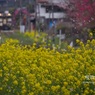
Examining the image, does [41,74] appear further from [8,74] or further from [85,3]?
[85,3]

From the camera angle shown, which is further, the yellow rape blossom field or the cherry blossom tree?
the cherry blossom tree

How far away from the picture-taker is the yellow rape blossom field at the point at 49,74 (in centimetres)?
545

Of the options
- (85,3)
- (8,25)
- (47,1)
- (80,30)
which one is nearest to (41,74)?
(85,3)

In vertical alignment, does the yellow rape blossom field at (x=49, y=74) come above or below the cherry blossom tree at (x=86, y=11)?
above

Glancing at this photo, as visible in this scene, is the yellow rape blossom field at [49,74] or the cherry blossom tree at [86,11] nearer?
the yellow rape blossom field at [49,74]

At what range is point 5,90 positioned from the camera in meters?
5.76

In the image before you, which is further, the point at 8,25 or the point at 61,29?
the point at 8,25

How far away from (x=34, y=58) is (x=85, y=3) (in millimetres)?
8100

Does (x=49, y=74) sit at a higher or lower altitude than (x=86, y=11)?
higher

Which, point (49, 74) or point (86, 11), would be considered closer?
point (49, 74)

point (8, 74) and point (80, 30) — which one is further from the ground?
point (8, 74)

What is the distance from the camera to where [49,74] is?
19.0 ft

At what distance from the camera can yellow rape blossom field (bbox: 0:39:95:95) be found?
5.45 metres

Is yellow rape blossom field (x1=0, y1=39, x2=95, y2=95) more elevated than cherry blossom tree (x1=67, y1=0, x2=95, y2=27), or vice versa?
yellow rape blossom field (x1=0, y1=39, x2=95, y2=95)
